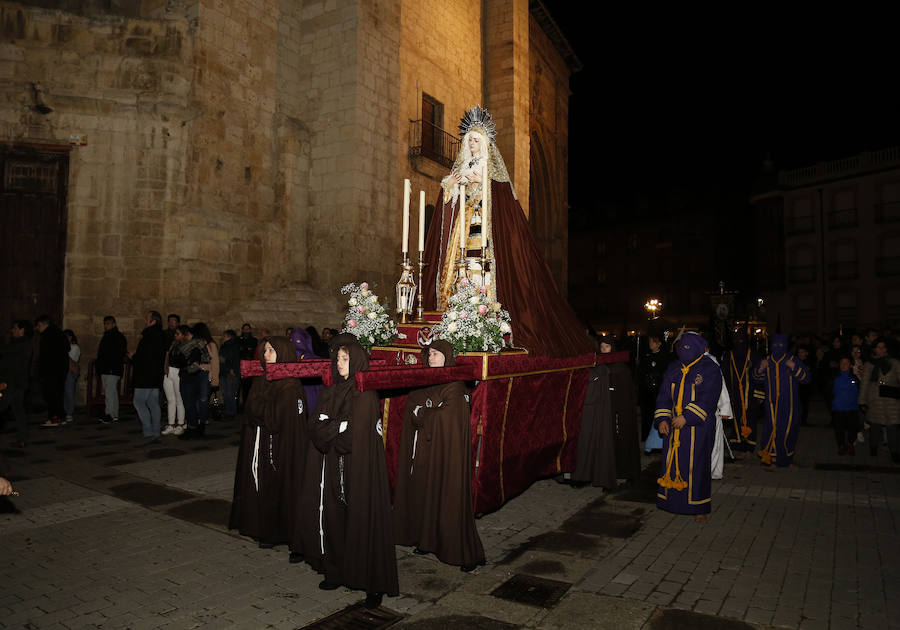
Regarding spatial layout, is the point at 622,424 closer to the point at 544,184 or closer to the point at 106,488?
the point at 106,488

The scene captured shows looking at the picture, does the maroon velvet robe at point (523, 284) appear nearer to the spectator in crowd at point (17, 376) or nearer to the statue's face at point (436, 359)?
the statue's face at point (436, 359)

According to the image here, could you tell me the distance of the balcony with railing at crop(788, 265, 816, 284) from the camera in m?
33.1

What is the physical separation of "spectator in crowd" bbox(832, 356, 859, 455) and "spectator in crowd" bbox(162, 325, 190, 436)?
1053 cm

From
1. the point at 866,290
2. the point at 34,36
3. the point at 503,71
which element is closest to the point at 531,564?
the point at 34,36

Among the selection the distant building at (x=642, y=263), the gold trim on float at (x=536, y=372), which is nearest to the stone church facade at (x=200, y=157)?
the gold trim on float at (x=536, y=372)

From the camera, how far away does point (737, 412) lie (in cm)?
907

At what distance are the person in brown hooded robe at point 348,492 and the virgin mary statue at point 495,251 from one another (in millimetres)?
2682

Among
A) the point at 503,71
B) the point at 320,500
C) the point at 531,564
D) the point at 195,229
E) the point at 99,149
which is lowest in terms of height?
the point at 531,564

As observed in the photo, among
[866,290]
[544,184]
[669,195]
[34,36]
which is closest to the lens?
[34,36]

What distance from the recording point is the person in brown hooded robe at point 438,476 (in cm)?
443

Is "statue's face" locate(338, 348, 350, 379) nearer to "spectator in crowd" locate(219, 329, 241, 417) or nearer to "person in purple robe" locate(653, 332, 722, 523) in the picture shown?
"person in purple robe" locate(653, 332, 722, 523)

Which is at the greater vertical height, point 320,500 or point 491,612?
point 320,500

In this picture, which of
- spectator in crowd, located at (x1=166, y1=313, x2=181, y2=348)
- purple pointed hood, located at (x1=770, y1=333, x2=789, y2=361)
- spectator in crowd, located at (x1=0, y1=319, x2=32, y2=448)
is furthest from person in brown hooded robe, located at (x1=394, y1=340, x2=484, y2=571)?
spectator in crowd, located at (x1=0, y1=319, x2=32, y2=448)

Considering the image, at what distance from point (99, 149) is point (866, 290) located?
117 ft
